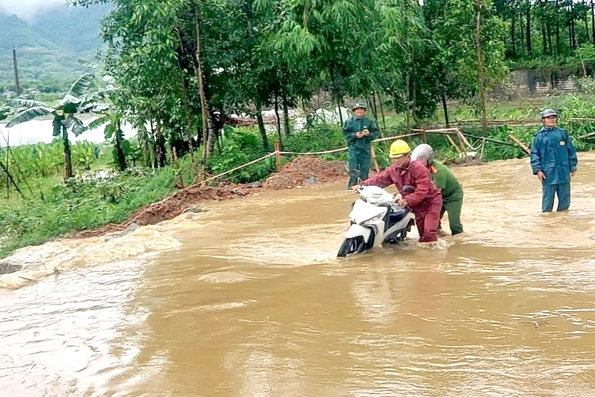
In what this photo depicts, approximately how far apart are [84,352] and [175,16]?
1086 cm

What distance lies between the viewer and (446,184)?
25.1ft

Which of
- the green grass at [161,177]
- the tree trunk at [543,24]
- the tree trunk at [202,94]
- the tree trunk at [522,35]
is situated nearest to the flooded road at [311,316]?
the green grass at [161,177]

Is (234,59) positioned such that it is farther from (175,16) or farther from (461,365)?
(461,365)

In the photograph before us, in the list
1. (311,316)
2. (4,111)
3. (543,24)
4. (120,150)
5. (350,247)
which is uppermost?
(543,24)

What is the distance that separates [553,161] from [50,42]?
165 m

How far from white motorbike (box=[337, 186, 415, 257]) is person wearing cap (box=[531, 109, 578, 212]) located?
247cm

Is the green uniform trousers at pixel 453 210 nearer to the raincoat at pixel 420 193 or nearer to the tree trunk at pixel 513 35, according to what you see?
the raincoat at pixel 420 193

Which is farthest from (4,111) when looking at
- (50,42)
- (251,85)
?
(50,42)

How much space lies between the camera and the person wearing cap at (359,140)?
12.1 m

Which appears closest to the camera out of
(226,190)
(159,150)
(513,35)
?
(226,190)

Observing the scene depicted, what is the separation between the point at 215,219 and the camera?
11172mm

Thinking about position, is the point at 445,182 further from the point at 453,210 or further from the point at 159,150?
the point at 159,150

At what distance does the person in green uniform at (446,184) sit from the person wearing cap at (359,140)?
4451 millimetres

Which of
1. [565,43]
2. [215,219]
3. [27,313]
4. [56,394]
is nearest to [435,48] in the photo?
[215,219]
